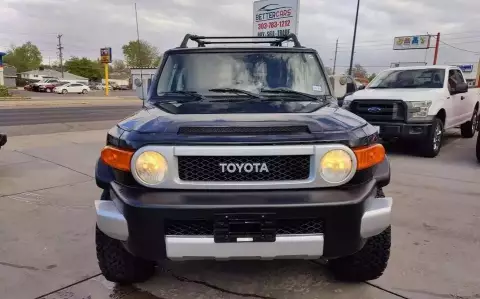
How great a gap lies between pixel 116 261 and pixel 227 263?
0.91 m

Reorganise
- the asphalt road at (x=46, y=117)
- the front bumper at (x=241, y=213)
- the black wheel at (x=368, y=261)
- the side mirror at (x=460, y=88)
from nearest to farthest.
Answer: the front bumper at (x=241, y=213)
the black wheel at (x=368, y=261)
the side mirror at (x=460, y=88)
the asphalt road at (x=46, y=117)

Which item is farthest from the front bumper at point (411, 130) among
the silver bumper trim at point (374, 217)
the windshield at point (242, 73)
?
the silver bumper trim at point (374, 217)

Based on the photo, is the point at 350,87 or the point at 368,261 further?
the point at 350,87

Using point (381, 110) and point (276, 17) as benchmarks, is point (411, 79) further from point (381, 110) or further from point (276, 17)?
point (276, 17)

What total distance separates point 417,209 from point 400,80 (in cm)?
495

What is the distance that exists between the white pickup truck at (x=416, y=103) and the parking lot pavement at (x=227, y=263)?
1.84 meters

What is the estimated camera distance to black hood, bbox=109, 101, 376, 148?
7.63ft

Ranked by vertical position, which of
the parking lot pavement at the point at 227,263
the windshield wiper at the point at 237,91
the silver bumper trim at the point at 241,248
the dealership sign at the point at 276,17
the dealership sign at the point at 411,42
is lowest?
the parking lot pavement at the point at 227,263

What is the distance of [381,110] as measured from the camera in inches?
311

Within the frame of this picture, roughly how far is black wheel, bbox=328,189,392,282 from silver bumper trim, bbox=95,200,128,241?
5.17 ft

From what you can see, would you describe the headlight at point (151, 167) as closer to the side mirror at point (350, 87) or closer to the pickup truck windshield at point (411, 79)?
the side mirror at point (350, 87)

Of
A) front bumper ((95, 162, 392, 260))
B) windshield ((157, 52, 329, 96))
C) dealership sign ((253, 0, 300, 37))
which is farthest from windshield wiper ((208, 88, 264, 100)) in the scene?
dealership sign ((253, 0, 300, 37))

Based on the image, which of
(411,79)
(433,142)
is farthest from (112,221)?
(411,79)

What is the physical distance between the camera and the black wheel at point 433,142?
7.71 metres
